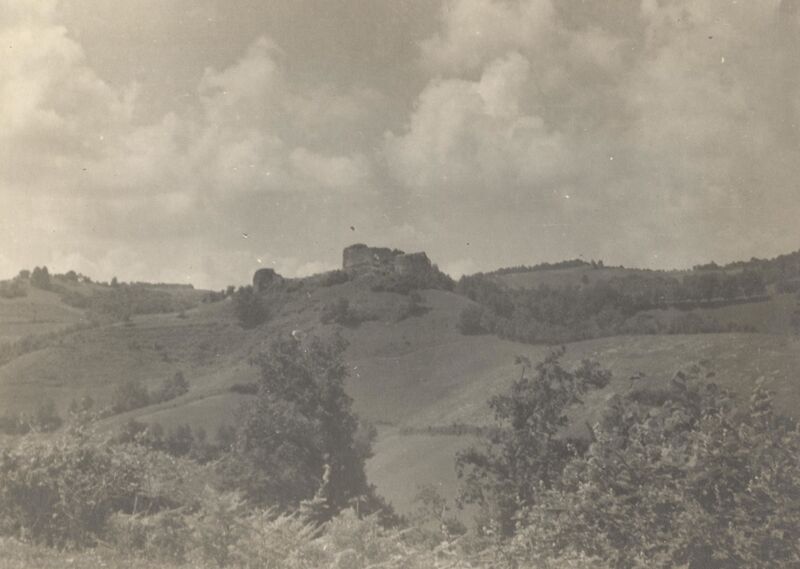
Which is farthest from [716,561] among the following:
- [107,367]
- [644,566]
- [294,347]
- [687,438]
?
[107,367]

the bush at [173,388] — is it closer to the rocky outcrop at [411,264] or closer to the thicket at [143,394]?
the thicket at [143,394]

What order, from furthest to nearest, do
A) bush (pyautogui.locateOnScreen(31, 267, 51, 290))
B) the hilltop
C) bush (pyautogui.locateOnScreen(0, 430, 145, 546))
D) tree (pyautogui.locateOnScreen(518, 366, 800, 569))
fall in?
bush (pyautogui.locateOnScreen(31, 267, 51, 290))
the hilltop
bush (pyautogui.locateOnScreen(0, 430, 145, 546))
tree (pyautogui.locateOnScreen(518, 366, 800, 569))

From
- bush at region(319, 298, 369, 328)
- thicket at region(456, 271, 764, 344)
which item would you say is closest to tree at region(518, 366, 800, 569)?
thicket at region(456, 271, 764, 344)

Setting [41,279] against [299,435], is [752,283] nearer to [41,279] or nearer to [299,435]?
[299,435]

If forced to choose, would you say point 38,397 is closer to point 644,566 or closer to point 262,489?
point 262,489

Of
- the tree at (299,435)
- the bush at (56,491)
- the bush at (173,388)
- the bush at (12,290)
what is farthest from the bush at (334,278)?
the bush at (12,290)

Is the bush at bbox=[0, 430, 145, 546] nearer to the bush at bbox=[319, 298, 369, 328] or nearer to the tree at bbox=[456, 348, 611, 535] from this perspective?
the tree at bbox=[456, 348, 611, 535]
